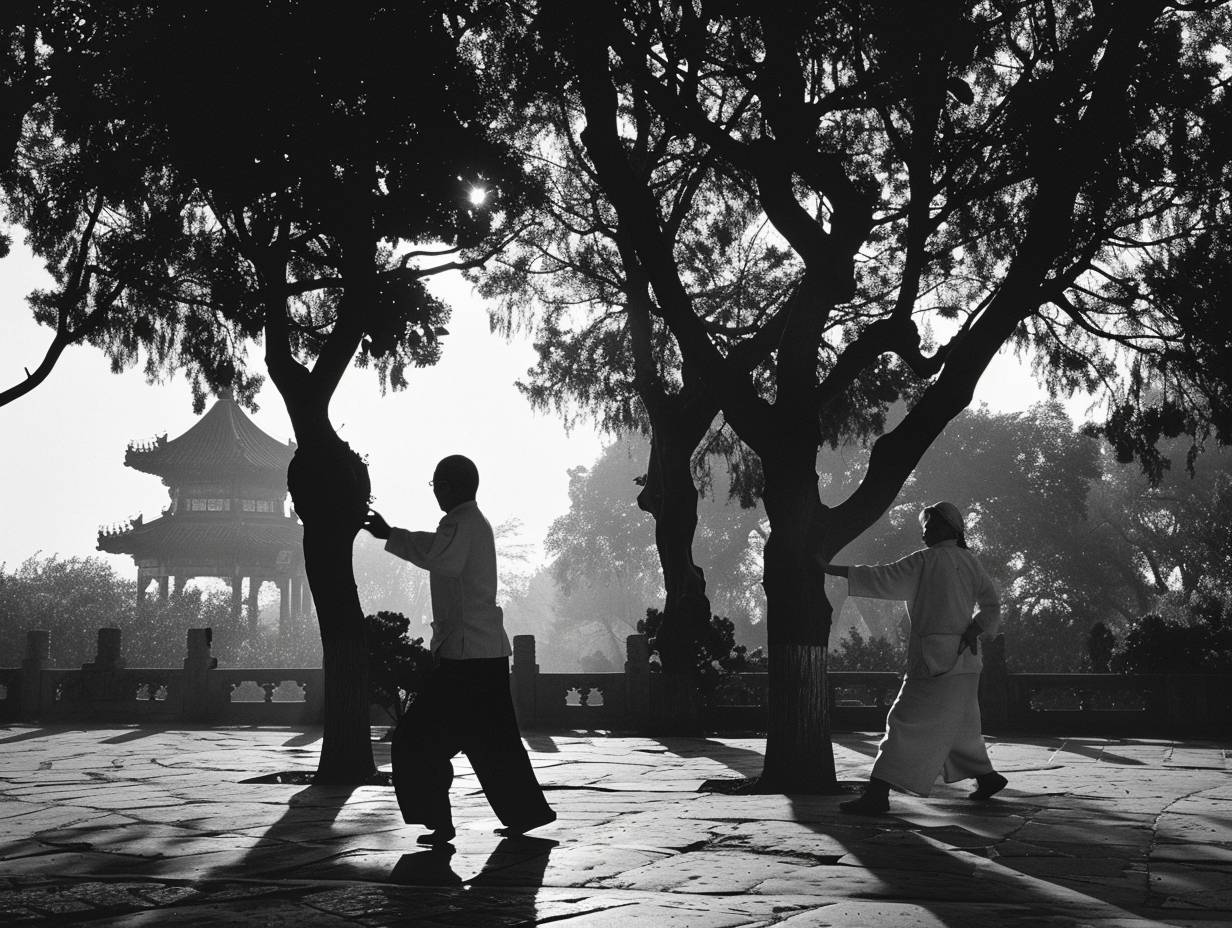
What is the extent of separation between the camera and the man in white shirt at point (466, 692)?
5320 millimetres

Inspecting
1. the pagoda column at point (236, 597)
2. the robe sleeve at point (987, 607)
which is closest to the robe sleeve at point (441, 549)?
the robe sleeve at point (987, 607)

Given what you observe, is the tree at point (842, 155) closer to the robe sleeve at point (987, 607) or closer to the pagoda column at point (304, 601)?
the robe sleeve at point (987, 607)

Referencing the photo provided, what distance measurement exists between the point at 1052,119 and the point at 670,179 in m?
6.17

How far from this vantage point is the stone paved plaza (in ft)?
12.2

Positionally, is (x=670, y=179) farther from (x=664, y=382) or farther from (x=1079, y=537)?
(x=1079, y=537)

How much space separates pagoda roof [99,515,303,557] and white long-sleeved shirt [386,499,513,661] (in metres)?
33.1

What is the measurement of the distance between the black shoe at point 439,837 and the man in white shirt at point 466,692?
47 mm

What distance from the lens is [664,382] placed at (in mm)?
15273

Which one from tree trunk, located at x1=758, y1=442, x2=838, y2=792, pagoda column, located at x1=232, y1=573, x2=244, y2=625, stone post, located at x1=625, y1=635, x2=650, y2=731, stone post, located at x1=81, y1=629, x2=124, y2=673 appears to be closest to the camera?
tree trunk, located at x1=758, y1=442, x2=838, y2=792

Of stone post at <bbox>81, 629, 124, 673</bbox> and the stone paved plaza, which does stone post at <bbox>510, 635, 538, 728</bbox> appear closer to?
stone post at <bbox>81, 629, 124, 673</bbox>

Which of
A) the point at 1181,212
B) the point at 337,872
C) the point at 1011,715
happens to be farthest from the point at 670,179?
the point at 337,872

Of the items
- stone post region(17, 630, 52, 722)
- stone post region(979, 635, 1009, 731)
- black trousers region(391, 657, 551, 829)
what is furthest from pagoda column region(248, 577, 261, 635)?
black trousers region(391, 657, 551, 829)

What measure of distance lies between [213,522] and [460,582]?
33954 mm

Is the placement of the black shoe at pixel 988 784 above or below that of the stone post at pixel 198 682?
below
